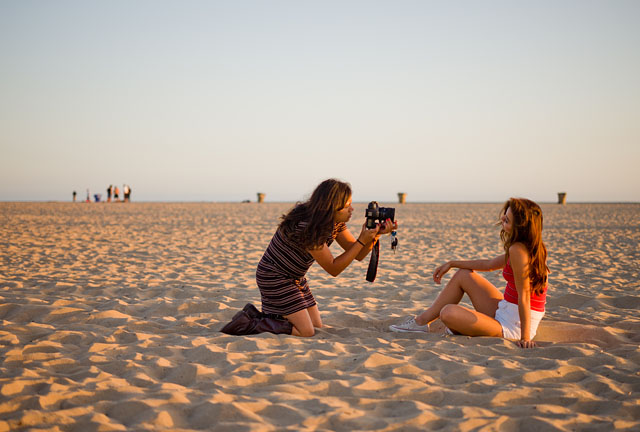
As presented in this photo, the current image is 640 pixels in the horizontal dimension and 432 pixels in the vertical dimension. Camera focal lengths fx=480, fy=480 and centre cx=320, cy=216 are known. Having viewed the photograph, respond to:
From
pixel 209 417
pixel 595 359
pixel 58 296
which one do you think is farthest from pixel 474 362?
pixel 58 296

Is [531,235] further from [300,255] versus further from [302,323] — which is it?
[302,323]

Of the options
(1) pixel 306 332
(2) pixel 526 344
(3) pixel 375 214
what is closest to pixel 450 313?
(2) pixel 526 344

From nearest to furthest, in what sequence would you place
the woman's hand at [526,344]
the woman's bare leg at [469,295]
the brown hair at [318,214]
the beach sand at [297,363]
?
the beach sand at [297,363]
the woman's hand at [526,344]
the brown hair at [318,214]
the woman's bare leg at [469,295]

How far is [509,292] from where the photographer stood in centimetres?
378

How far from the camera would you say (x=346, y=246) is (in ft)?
14.4

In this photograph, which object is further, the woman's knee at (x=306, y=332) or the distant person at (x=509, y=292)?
the woman's knee at (x=306, y=332)

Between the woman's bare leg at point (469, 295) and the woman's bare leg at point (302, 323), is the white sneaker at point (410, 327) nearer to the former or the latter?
the woman's bare leg at point (469, 295)

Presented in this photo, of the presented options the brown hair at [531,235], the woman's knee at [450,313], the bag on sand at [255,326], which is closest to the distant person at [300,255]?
the bag on sand at [255,326]

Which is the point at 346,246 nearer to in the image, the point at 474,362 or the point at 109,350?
the point at 474,362

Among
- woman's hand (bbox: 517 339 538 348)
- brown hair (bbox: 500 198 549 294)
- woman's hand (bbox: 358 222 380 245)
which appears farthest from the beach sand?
woman's hand (bbox: 358 222 380 245)

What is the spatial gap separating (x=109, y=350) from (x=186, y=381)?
904 mm

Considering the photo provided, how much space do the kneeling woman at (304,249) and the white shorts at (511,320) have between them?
3.66ft

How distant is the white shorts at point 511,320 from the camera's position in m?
3.75

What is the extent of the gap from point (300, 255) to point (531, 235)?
1.82m
